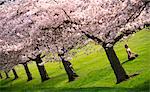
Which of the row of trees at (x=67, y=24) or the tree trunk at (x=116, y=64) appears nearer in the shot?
the row of trees at (x=67, y=24)

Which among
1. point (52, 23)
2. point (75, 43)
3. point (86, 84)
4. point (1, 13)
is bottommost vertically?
point (86, 84)

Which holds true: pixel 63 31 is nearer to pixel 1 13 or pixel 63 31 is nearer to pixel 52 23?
pixel 52 23

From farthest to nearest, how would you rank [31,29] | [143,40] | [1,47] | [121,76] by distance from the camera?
[143,40]
[1,47]
[31,29]
[121,76]

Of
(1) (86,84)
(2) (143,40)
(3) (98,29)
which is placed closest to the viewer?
(3) (98,29)

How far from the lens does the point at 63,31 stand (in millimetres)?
36000

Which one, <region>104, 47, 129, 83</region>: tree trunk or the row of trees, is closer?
the row of trees

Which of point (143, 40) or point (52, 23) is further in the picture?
point (143, 40)

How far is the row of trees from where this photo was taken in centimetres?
2833

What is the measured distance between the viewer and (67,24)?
35.2 metres

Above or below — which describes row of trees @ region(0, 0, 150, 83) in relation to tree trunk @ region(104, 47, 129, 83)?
above

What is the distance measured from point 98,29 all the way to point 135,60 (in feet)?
45.8

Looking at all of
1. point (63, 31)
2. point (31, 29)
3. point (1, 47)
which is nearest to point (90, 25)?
point (63, 31)

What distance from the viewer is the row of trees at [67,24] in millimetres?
28328

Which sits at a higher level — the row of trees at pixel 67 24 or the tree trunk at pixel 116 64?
the row of trees at pixel 67 24
